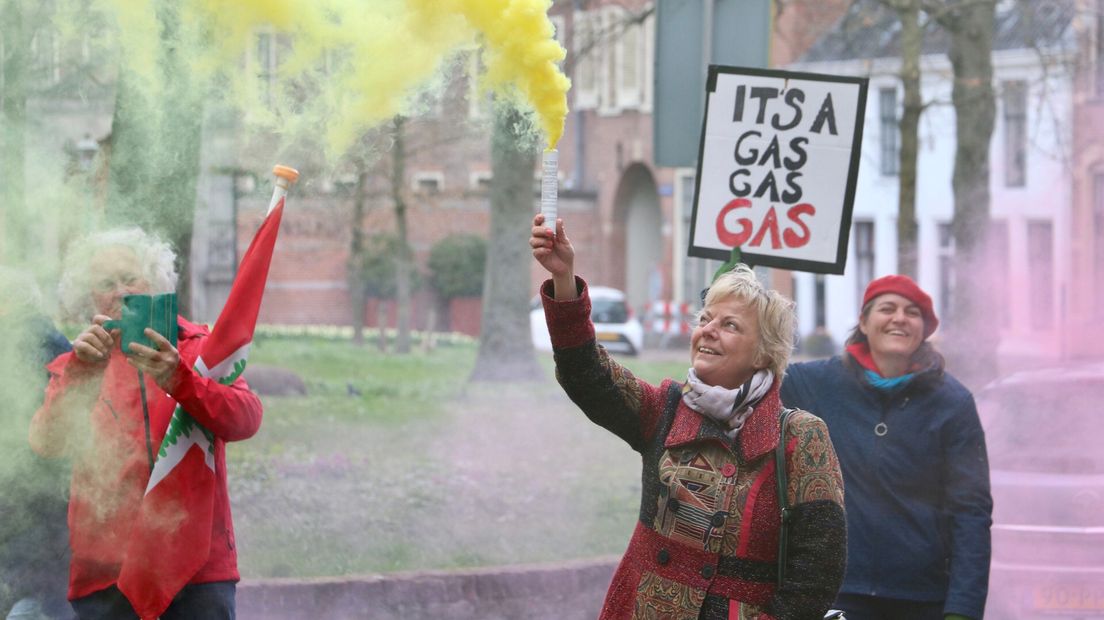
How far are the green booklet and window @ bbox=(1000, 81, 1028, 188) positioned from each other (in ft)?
93.9

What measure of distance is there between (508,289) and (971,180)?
6.00 metres

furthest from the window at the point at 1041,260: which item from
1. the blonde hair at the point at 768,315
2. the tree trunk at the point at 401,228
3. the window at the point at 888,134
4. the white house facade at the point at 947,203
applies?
the blonde hair at the point at 768,315

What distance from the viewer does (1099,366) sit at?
812cm

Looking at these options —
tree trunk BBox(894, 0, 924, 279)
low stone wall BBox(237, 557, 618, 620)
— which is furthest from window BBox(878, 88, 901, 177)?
low stone wall BBox(237, 557, 618, 620)

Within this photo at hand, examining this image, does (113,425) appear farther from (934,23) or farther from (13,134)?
(934,23)

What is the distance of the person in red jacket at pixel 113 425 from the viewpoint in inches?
164

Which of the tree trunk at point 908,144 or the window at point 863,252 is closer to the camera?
the tree trunk at point 908,144

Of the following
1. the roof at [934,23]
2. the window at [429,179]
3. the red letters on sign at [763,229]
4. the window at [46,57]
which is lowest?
the red letters on sign at [763,229]

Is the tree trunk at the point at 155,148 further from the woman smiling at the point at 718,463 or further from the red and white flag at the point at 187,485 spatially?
the woman smiling at the point at 718,463

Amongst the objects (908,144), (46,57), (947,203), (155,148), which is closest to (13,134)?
(46,57)

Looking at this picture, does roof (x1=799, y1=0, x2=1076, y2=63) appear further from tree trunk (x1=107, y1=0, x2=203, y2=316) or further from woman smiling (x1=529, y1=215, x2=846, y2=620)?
woman smiling (x1=529, y1=215, x2=846, y2=620)

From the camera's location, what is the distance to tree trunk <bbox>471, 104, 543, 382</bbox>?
17.4 metres

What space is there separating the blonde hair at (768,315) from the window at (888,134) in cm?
3058

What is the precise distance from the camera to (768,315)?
380cm
